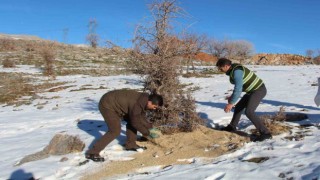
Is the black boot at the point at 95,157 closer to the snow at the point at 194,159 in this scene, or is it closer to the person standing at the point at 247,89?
the snow at the point at 194,159

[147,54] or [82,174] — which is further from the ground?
[147,54]

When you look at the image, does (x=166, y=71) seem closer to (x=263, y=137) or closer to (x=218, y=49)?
(x=263, y=137)

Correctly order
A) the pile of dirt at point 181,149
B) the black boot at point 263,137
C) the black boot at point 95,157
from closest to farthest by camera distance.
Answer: the pile of dirt at point 181,149 → the black boot at point 95,157 → the black boot at point 263,137

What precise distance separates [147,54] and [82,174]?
3367 mm

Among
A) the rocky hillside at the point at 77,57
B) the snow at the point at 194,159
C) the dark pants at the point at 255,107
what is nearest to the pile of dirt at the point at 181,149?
the snow at the point at 194,159

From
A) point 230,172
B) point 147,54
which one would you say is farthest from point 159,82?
point 230,172

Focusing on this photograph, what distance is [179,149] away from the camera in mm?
7484

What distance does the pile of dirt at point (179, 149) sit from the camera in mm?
6770

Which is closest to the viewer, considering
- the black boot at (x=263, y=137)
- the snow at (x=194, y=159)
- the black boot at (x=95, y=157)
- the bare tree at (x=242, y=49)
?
the snow at (x=194, y=159)

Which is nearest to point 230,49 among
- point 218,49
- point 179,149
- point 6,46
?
point 218,49

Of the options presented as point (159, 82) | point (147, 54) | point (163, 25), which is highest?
point (163, 25)

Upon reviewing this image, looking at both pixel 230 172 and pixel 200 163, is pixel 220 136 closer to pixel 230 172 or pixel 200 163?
pixel 200 163

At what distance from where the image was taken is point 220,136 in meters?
8.05

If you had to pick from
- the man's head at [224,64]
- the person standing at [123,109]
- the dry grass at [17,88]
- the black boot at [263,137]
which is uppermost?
the man's head at [224,64]
